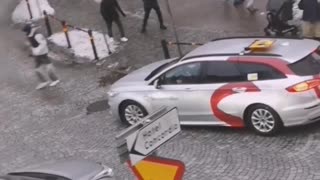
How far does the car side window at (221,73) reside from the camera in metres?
12.4

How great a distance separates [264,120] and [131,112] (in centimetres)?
301

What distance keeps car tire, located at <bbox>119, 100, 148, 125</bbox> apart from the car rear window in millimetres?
3303

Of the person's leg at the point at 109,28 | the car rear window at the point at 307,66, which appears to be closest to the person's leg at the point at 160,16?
the person's leg at the point at 109,28

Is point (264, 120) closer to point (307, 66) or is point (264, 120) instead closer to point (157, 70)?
point (307, 66)

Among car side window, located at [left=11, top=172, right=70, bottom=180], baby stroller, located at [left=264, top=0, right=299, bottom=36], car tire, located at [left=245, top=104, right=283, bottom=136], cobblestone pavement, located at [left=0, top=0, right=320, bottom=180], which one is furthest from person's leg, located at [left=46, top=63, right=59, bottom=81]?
car side window, located at [left=11, top=172, right=70, bottom=180]

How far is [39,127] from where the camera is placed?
15117mm

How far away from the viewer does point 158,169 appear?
22.2 feet

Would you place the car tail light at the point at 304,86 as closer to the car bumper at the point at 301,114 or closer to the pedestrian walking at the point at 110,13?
the car bumper at the point at 301,114

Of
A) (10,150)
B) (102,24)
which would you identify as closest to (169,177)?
(10,150)

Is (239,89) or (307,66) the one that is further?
(239,89)

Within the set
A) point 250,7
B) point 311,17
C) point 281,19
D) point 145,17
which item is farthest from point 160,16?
point 311,17

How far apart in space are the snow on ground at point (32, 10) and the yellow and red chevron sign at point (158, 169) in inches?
703

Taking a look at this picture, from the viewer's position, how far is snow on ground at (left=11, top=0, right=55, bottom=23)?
79.8 ft

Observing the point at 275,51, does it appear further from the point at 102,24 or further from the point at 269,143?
the point at 102,24
